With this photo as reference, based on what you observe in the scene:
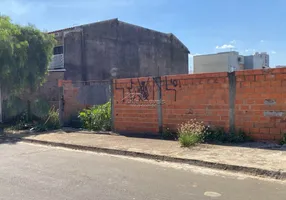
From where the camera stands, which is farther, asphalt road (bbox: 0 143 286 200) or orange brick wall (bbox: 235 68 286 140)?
orange brick wall (bbox: 235 68 286 140)

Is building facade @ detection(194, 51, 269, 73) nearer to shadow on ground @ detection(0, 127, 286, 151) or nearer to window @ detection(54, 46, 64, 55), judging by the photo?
window @ detection(54, 46, 64, 55)

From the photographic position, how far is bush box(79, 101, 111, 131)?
12.4 metres

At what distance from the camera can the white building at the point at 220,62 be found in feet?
107

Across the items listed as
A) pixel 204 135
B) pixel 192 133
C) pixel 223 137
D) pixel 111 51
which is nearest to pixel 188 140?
pixel 192 133

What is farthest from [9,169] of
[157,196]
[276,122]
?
[276,122]

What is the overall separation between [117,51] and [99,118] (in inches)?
396

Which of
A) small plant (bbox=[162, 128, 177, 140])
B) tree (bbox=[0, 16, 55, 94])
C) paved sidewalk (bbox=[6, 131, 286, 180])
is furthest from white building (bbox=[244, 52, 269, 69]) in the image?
paved sidewalk (bbox=[6, 131, 286, 180])

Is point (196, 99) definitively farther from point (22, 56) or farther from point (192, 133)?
point (22, 56)

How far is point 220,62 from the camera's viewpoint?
33.7m

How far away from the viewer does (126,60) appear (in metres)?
22.4

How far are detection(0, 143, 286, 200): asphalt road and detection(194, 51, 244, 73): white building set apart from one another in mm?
26809

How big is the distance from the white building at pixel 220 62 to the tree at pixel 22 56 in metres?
21.4

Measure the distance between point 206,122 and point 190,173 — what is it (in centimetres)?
345

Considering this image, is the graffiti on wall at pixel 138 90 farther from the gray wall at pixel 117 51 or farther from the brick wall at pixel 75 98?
the gray wall at pixel 117 51
